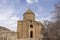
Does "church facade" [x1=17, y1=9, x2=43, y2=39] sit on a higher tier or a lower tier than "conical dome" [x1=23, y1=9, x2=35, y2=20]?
lower

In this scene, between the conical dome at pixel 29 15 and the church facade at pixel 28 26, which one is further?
the church facade at pixel 28 26

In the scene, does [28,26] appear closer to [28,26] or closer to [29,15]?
[28,26]

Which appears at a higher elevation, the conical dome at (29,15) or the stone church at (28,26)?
the conical dome at (29,15)

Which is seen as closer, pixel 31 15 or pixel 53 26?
pixel 53 26

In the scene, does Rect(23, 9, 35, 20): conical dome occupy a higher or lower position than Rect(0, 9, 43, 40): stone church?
higher

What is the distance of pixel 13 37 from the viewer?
40219 mm

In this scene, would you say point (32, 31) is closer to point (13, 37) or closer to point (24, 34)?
point (24, 34)

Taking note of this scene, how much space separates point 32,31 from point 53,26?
80.0ft

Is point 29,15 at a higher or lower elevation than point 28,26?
higher

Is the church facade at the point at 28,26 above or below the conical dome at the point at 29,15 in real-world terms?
below

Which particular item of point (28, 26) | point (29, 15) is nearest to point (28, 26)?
point (28, 26)

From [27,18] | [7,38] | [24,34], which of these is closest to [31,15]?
[27,18]

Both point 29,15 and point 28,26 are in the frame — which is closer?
point 29,15

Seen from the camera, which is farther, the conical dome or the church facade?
the church facade
